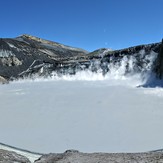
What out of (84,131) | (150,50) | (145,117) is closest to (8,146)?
(84,131)

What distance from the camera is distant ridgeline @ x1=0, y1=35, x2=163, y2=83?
56.7 ft

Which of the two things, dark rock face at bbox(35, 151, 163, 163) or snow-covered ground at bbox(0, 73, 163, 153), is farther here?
snow-covered ground at bbox(0, 73, 163, 153)

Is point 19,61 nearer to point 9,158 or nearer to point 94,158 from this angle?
point 9,158

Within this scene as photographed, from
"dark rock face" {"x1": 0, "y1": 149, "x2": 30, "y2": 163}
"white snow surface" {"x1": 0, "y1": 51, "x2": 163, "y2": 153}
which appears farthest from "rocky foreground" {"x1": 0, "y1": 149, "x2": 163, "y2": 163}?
"white snow surface" {"x1": 0, "y1": 51, "x2": 163, "y2": 153}

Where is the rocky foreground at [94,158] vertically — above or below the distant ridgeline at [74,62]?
below

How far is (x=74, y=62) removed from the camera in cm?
2350

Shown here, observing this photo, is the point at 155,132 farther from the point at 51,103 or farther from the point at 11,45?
the point at 11,45

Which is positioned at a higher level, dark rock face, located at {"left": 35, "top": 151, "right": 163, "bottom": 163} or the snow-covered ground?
dark rock face, located at {"left": 35, "top": 151, "right": 163, "bottom": 163}

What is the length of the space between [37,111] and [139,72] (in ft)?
35.5

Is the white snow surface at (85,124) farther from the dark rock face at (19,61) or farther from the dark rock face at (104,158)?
the dark rock face at (19,61)

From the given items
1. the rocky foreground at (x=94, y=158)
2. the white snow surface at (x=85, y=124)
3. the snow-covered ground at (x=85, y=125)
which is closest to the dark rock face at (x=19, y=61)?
the white snow surface at (x=85, y=124)

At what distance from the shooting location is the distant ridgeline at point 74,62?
17.3 meters

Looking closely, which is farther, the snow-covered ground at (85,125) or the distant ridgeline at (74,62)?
the distant ridgeline at (74,62)

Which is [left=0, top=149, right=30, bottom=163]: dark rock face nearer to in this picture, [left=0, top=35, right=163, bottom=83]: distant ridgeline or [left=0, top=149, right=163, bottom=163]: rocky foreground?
[left=0, top=149, right=163, bottom=163]: rocky foreground
